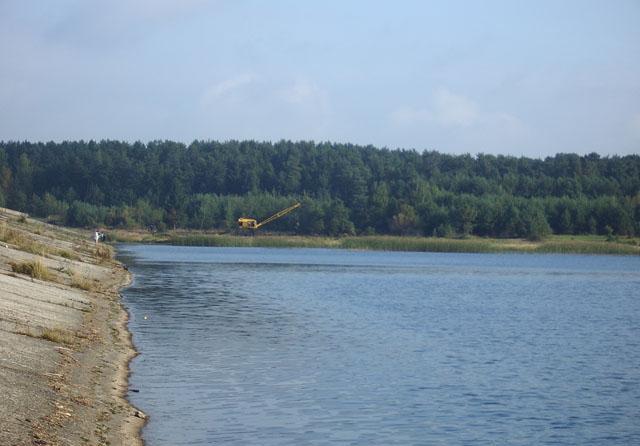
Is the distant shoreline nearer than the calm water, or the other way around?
the calm water

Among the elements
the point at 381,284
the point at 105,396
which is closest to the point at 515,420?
the point at 105,396

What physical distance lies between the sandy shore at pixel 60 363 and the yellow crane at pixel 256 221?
293ft

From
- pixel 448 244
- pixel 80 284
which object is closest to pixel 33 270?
pixel 80 284

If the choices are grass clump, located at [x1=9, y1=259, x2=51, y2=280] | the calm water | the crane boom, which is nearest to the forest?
A: the crane boom


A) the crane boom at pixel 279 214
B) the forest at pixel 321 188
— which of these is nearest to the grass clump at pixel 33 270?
the forest at pixel 321 188

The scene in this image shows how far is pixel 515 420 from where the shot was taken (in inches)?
607

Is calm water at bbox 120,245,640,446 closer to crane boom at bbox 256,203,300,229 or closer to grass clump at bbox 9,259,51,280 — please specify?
grass clump at bbox 9,259,51,280

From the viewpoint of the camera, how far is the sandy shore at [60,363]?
481 inches

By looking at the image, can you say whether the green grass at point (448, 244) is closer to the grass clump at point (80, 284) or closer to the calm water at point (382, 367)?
the calm water at point (382, 367)

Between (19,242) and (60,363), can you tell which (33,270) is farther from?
(60,363)

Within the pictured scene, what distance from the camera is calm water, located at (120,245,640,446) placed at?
14609 mm

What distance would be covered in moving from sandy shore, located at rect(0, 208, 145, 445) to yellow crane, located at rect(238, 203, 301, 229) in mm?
89246

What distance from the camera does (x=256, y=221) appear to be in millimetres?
127438

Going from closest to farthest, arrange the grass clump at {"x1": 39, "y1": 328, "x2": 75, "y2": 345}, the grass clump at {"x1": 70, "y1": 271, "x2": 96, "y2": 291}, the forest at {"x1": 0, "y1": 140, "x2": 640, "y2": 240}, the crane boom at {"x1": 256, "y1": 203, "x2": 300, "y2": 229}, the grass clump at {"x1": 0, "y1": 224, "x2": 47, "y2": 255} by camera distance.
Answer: the grass clump at {"x1": 39, "y1": 328, "x2": 75, "y2": 345} → the grass clump at {"x1": 70, "y1": 271, "x2": 96, "y2": 291} → the grass clump at {"x1": 0, "y1": 224, "x2": 47, "y2": 255} → the forest at {"x1": 0, "y1": 140, "x2": 640, "y2": 240} → the crane boom at {"x1": 256, "y1": 203, "x2": 300, "y2": 229}
